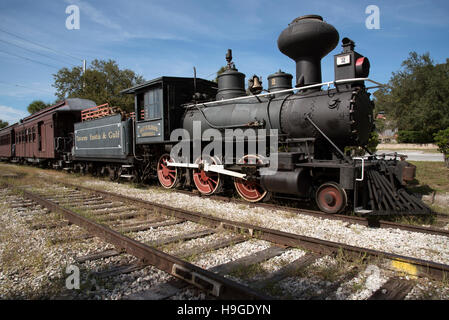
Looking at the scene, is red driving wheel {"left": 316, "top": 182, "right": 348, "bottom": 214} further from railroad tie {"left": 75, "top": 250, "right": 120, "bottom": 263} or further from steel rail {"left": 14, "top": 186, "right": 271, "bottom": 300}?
railroad tie {"left": 75, "top": 250, "right": 120, "bottom": 263}

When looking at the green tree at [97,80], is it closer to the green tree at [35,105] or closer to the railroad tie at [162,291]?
the green tree at [35,105]

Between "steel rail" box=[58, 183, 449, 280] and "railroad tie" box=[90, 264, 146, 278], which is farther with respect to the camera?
"railroad tie" box=[90, 264, 146, 278]

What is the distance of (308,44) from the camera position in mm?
6395

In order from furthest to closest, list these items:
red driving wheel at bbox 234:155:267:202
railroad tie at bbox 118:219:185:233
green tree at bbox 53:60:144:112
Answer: green tree at bbox 53:60:144:112
red driving wheel at bbox 234:155:267:202
railroad tie at bbox 118:219:185:233

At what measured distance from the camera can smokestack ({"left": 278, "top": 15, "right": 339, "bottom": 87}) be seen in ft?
20.8

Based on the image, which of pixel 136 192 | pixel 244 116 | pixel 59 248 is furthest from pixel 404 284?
pixel 136 192

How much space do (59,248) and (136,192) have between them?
15.4 ft

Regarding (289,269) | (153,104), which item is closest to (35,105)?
(153,104)

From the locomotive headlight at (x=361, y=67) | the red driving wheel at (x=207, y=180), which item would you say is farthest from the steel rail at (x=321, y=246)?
the locomotive headlight at (x=361, y=67)

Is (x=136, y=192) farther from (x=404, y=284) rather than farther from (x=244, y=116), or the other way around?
(x=404, y=284)

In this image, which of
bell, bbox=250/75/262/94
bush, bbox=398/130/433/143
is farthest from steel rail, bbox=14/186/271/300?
bush, bbox=398/130/433/143

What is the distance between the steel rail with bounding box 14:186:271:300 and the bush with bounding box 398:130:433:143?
46.9 m

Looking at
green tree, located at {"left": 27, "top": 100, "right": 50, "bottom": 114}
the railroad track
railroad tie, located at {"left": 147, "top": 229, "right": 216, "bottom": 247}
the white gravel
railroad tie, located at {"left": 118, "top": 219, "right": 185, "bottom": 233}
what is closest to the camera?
the railroad track

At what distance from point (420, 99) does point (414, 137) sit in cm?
536
